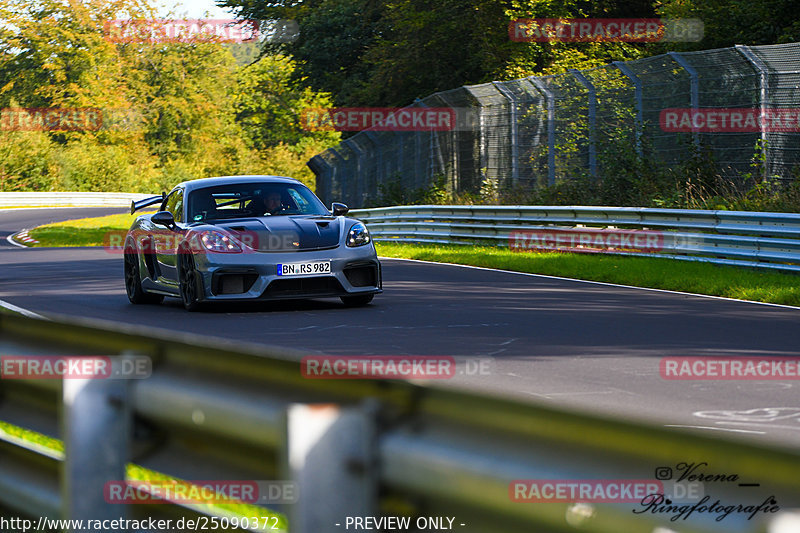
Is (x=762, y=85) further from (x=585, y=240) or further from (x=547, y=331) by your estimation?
(x=547, y=331)

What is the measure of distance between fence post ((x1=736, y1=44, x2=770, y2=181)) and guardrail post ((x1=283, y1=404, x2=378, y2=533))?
1836 centimetres

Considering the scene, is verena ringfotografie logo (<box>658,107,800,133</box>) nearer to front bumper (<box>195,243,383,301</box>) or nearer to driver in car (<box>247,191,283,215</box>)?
driver in car (<box>247,191,283,215</box>)

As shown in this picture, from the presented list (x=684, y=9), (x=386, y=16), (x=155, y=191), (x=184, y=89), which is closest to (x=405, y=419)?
(x=684, y=9)

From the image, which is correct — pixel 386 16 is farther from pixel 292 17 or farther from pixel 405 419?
pixel 405 419

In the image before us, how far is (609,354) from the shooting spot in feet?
30.7

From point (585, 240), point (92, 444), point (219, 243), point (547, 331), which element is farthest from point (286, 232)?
point (92, 444)

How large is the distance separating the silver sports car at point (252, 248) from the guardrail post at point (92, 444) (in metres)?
9.25

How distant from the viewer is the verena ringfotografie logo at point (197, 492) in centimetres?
266

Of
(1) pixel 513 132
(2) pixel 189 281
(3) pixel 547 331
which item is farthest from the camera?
(1) pixel 513 132

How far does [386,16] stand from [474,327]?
110ft

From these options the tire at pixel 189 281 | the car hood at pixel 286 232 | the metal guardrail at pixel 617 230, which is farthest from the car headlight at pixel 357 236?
the metal guardrail at pixel 617 230

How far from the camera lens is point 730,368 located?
863cm

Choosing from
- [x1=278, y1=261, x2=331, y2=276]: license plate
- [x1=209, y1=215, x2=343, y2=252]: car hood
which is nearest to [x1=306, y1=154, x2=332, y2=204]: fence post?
[x1=209, y1=215, x2=343, y2=252]: car hood

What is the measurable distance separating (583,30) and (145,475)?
34615mm
